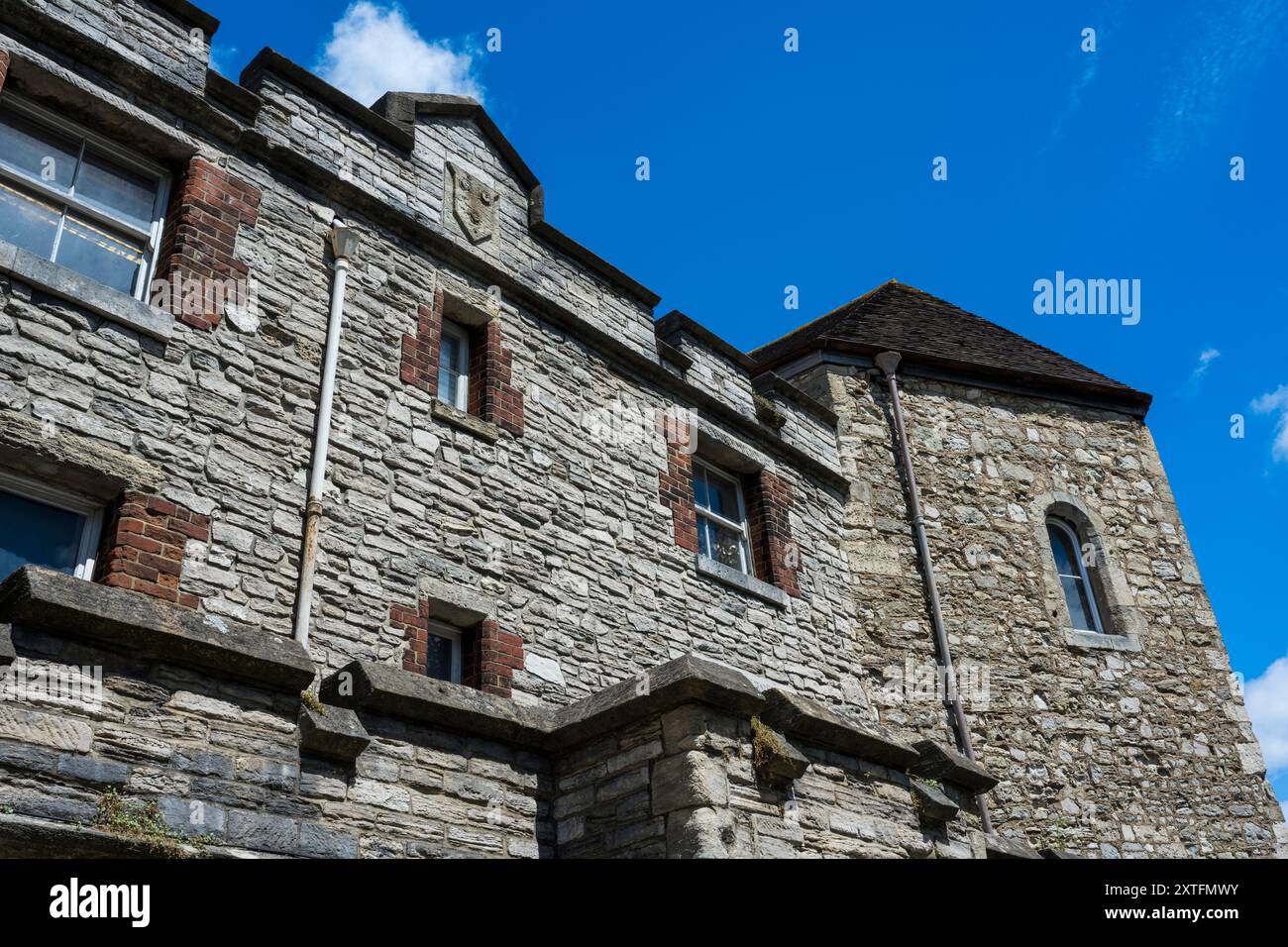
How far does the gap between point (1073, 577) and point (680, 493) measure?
18.3ft

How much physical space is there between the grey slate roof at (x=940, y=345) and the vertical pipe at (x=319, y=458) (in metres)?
6.61

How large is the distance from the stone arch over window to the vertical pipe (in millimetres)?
8349

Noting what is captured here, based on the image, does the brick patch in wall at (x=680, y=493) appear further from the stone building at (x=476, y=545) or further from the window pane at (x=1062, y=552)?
the window pane at (x=1062, y=552)

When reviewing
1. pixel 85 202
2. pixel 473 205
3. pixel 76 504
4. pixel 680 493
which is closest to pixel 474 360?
pixel 473 205

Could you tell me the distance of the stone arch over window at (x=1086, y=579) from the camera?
1204 centimetres

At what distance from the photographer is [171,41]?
294 inches

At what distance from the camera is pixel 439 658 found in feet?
24.3

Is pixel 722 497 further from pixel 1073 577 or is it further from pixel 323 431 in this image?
pixel 323 431

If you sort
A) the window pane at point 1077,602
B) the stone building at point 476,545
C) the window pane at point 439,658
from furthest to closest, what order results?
the window pane at point 1077,602
the window pane at point 439,658
the stone building at point 476,545

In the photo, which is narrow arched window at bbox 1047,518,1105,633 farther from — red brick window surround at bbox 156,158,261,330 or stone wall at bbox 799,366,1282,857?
red brick window surround at bbox 156,158,261,330

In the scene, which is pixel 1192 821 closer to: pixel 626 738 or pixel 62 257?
→ pixel 626 738

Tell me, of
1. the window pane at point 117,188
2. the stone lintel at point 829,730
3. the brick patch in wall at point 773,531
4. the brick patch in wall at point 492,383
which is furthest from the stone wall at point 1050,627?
the window pane at point 117,188

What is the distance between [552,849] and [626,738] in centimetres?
77

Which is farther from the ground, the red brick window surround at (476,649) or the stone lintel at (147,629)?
the red brick window surround at (476,649)
